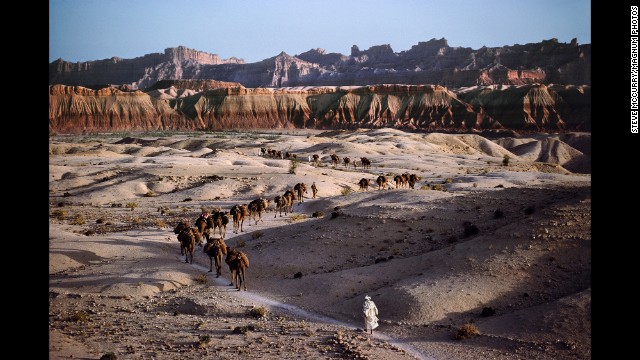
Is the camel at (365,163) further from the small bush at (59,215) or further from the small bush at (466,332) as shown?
the small bush at (466,332)

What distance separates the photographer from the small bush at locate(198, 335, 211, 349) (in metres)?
15.2

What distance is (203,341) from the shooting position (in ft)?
50.3

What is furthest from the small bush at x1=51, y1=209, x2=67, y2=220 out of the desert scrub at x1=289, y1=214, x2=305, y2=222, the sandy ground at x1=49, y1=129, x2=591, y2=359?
the desert scrub at x1=289, y1=214, x2=305, y2=222

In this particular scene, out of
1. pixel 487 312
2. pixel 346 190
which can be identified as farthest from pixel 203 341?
pixel 346 190

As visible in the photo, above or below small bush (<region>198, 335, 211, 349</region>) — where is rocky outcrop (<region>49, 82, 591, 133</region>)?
above

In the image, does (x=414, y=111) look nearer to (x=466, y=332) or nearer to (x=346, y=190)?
(x=346, y=190)

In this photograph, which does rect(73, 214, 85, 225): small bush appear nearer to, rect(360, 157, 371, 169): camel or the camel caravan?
the camel caravan

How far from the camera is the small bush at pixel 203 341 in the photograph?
49.8 feet

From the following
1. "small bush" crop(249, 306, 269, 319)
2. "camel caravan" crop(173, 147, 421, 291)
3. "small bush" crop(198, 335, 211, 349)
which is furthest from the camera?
"camel caravan" crop(173, 147, 421, 291)

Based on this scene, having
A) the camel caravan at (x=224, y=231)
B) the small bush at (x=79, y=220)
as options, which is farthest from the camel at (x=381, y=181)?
the small bush at (x=79, y=220)
